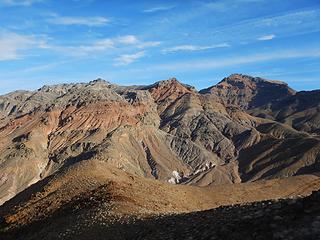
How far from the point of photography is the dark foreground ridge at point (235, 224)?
13.6m

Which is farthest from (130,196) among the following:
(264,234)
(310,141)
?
(310,141)

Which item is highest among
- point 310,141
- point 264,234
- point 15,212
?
point 264,234

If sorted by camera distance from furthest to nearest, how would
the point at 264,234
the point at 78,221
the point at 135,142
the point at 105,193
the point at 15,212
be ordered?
the point at 135,142
the point at 15,212
the point at 105,193
the point at 78,221
the point at 264,234

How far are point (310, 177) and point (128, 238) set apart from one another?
48.1 meters

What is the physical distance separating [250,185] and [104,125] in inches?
5728

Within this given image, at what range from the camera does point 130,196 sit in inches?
1309

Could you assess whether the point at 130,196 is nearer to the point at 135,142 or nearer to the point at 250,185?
the point at 250,185

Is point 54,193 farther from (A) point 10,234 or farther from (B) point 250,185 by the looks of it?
(B) point 250,185

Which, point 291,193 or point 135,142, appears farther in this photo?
point 135,142

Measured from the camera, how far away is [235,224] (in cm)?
1547

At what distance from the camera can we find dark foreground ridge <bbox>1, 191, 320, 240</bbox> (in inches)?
535

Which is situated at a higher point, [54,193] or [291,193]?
[54,193]

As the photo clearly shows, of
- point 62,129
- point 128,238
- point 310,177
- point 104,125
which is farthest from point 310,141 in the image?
point 128,238

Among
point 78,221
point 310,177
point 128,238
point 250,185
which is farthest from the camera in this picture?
point 310,177
